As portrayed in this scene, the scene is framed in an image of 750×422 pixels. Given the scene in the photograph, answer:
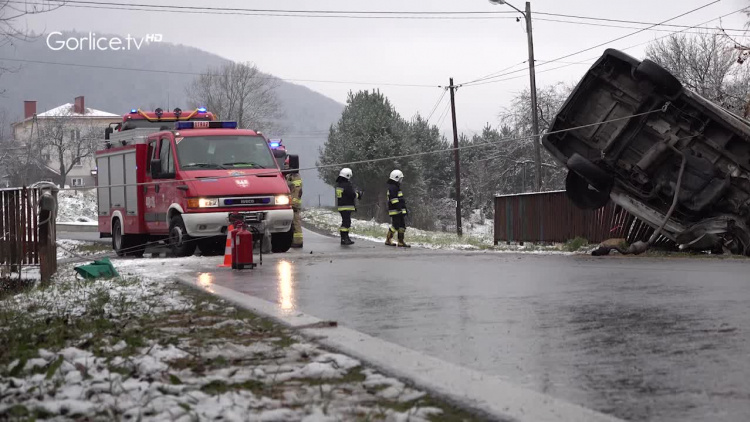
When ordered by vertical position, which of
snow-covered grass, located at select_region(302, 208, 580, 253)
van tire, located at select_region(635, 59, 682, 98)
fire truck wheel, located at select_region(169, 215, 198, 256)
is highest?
van tire, located at select_region(635, 59, 682, 98)

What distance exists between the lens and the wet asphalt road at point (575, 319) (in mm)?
4883

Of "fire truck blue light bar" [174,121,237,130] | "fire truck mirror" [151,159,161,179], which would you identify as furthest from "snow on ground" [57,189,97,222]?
"fire truck mirror" [151,159,161,179]

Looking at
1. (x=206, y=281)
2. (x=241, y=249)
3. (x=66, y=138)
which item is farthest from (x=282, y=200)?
(x=66, y=138)

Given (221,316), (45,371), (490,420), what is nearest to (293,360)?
(45,371)

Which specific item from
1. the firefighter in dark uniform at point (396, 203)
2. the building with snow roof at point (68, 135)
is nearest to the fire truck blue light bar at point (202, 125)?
the firefighter in dark uniform at point (396, 203)

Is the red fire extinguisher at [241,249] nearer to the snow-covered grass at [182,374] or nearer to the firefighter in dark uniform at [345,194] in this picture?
the snow-covered grass at [182,374]

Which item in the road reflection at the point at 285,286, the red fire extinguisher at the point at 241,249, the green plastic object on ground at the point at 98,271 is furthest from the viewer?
the red fire extinguisher at the point at 241,249

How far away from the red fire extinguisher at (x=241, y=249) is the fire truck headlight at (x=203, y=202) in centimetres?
377

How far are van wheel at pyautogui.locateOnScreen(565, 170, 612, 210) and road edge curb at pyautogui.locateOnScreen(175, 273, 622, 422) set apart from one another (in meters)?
10.9

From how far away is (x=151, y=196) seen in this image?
19484mm

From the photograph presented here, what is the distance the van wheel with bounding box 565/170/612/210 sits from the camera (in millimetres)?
17516

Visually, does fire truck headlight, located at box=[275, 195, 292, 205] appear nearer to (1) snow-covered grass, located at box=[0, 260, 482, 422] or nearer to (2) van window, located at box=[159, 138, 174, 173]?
(2) van window, located at box=[159, 138, 174, 173]

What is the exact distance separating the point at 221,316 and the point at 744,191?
10.1 m

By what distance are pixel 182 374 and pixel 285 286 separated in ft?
18.9
